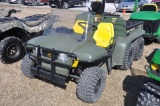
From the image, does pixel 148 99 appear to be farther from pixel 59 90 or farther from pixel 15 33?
pixel 15 33

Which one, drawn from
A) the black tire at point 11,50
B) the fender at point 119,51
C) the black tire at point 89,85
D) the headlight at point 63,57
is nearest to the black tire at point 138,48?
the fender at point 119,51

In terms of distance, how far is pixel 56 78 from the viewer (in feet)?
13.0

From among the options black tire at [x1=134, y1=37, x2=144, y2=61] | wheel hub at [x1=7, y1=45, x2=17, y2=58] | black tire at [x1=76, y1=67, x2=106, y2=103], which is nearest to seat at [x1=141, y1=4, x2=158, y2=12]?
black tire at [x1=134, y1=37, x2=144, y2=61]

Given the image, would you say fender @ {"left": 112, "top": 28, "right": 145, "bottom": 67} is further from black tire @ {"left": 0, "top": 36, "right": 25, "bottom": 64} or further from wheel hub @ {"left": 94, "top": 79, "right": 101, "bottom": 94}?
black tire @ {"left": 0, "top": 36, "right": 25, "bottom": 64}

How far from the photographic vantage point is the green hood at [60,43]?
3861mm

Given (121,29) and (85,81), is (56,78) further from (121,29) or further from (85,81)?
(121,29)

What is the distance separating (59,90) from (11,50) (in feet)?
7.21

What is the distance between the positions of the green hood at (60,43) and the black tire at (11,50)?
65.3 inches

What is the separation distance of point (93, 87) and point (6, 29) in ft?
10.0

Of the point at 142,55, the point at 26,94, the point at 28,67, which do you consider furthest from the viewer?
the point at 142,55

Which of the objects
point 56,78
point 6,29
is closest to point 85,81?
point 56,78

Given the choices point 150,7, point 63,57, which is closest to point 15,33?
point 63,57

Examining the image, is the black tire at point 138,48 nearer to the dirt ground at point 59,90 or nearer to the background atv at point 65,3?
the dirt ground at point 59,90

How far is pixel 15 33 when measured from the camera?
6.15 m
